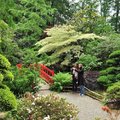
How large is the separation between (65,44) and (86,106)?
857cm

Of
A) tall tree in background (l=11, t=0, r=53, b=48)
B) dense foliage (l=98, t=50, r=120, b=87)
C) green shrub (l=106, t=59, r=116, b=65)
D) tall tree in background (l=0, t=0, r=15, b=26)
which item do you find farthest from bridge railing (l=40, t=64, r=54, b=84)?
tall tree in background (l=0, t=0, r=15, b=26)

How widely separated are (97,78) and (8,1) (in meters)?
11.2

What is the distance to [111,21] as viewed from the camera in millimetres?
42438

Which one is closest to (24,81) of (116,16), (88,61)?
(88,61)

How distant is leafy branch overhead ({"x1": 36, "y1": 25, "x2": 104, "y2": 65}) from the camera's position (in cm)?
2444

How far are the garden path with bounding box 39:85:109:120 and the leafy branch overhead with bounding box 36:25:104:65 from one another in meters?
4.40

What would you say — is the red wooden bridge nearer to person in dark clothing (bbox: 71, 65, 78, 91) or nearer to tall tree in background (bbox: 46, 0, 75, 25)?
person in dark clothing (bbox: 71, 65, 78, 91)

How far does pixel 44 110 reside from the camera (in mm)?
13070

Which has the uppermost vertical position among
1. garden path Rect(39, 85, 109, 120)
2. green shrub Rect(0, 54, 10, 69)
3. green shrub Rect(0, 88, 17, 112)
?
green shrub Rect(0, 54, 10, 69)

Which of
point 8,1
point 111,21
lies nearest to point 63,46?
point 8,1

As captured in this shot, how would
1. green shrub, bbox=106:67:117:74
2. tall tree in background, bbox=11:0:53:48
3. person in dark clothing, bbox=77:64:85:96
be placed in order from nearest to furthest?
person in dark clothing, bbox=77:64:85:96 → green shrub, bbox=106:67:117:74 → tall tree in background, bbox=11:0:53:48

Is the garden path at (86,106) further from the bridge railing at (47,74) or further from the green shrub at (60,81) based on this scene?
the bridge railing at (47,74)

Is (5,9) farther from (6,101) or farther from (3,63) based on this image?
(6,101)

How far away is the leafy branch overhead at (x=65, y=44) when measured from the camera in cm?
2444
